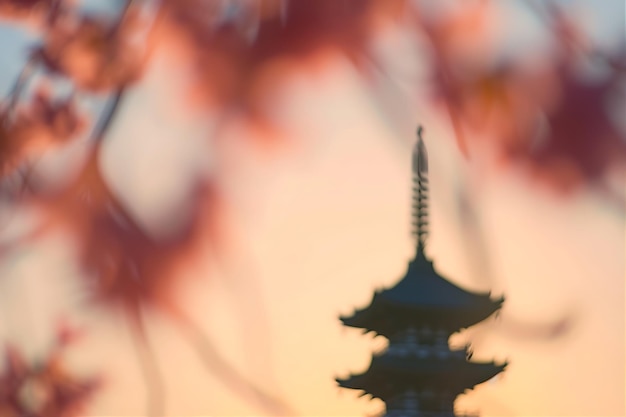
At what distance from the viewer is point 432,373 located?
56625mm

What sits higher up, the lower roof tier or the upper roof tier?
the upper roof tier

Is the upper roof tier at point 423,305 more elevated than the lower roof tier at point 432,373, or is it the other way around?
the upper roof tier at point 423,305

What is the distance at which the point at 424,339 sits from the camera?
57344 mm

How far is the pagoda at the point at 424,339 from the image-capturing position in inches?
2234

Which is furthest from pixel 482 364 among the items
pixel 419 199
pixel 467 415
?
pixel 419 199

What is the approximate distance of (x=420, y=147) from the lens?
62.0m

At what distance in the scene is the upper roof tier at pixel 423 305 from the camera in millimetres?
56688

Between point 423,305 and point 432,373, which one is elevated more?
point 423,305

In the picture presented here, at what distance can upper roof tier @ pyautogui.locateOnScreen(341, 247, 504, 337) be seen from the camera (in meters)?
56.7

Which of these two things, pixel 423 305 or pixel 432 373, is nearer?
pixel 432 373

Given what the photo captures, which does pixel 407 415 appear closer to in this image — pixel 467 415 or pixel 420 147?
pixel 467 415

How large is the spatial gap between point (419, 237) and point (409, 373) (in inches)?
201

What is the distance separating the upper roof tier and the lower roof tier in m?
1.22

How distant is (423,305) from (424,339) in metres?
1.31
